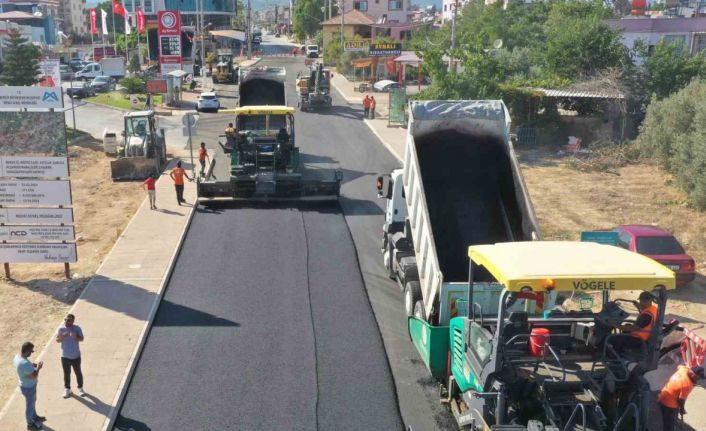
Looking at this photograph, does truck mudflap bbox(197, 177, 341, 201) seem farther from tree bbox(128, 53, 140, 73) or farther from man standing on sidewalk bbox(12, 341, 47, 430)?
tree bbox(128, 53, 140, 73)

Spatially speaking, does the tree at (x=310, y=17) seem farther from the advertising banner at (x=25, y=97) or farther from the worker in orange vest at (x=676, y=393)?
the worker in orange vest at (x=676, y=393)

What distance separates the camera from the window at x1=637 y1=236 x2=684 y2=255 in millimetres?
14773

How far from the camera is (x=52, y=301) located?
13.8 meters

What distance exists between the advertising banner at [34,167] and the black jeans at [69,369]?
18.8 ft

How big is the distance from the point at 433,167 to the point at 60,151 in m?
7.91

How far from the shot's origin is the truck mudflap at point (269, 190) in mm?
20000

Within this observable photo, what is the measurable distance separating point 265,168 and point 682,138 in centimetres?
1332

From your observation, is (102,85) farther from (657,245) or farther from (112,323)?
(657,245)

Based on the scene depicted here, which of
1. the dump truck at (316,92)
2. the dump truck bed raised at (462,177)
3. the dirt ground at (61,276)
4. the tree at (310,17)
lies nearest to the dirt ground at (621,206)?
the dump truck bed raised at (462,177)

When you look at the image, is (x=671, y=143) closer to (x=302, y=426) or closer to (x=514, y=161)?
(x=514, y=161)

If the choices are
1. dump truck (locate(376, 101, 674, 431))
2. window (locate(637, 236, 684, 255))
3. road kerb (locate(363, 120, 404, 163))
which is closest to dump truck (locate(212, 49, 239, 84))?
road kerb (locate(363, 120, 404, 163))

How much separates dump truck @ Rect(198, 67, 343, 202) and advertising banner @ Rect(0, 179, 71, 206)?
18.6 ft

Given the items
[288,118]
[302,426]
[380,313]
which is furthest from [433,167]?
[288,118]

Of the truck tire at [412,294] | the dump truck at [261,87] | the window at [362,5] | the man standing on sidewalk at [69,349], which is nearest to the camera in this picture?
the man standing on sidewalk at [69,349]
